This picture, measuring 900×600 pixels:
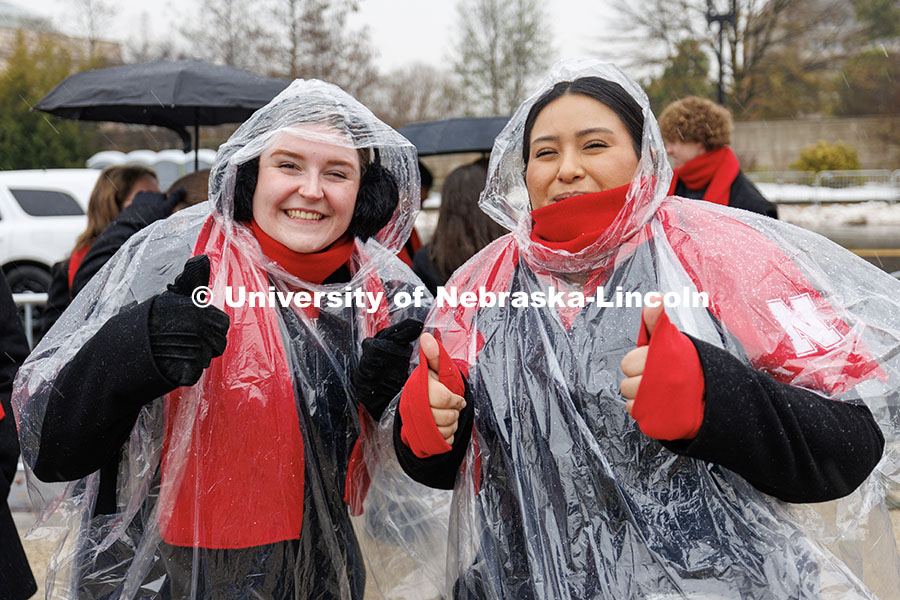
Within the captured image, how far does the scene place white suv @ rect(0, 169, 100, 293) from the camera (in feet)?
26.7

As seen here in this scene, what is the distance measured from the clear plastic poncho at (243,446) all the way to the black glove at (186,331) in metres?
0.07

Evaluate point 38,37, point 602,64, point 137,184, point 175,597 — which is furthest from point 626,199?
point 38,37

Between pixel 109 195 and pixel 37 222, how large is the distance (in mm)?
4618

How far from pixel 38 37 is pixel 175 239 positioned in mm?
24823

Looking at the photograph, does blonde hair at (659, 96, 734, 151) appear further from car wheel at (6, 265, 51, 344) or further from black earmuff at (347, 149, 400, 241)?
car wheel at (6, 265, 51, 344)

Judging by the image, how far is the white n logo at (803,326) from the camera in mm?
1352

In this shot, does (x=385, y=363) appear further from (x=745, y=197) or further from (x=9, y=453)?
(x=745, y=197)

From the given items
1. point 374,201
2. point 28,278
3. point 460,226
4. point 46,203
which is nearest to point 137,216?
point 460,226

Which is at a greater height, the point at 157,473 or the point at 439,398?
the point at 439,398

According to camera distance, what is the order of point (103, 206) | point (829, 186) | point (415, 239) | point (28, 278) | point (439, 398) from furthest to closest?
point (829, 186) < point (28, 278) < point (415, 239) < point (103, 206) < point (439, 398)

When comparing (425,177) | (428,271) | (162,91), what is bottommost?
(428,271)

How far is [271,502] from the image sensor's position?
1642mm

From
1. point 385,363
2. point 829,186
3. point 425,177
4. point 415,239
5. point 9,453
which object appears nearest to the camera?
point 385,363

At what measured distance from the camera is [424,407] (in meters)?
1.48
